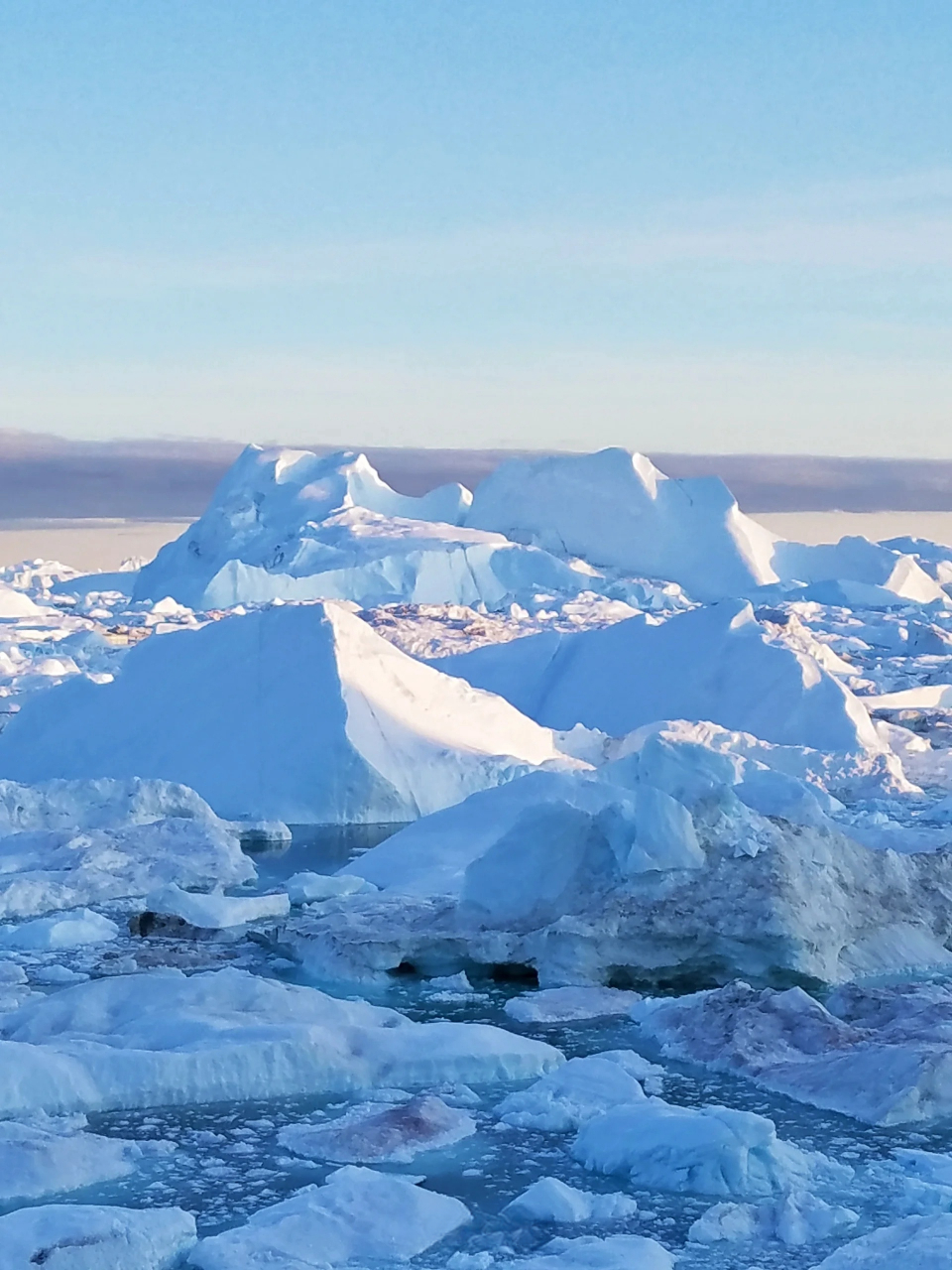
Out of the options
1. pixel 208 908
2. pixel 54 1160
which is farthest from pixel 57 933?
pixel 54 1160

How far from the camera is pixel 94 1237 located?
3.92 meters

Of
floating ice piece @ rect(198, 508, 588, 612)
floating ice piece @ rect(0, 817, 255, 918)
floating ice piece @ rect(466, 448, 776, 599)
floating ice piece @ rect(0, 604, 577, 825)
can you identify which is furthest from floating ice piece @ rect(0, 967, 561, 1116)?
floating ice piece @ rect(466, 448, 776, 599)

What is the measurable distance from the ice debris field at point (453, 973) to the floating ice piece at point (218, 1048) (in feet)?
0.05

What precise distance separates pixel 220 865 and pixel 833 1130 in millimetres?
5978

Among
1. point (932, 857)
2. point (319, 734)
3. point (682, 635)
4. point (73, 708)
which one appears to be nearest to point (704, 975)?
point (932, 857)

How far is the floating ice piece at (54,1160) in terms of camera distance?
439cm

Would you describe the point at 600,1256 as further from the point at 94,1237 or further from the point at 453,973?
the point at 453,973

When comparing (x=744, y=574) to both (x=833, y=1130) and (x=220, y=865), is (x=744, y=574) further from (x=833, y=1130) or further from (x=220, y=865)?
(x=833, y=1130)

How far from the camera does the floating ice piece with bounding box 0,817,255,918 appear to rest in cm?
928

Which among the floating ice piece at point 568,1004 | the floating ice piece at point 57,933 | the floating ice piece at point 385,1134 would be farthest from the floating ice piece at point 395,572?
the floating ice piece at point 385,1134

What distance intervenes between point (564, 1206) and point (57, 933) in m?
4.48

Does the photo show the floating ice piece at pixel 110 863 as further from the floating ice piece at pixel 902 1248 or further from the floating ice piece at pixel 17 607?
the floating ice piece at pixel 17 607

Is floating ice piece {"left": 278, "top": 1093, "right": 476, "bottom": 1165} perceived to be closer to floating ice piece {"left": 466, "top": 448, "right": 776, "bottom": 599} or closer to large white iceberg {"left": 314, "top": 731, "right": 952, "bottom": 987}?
large white iceberg {"left": 314, "top": 731, "right": 952, "bottom": 987}

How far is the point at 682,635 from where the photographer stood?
61.3 feet
